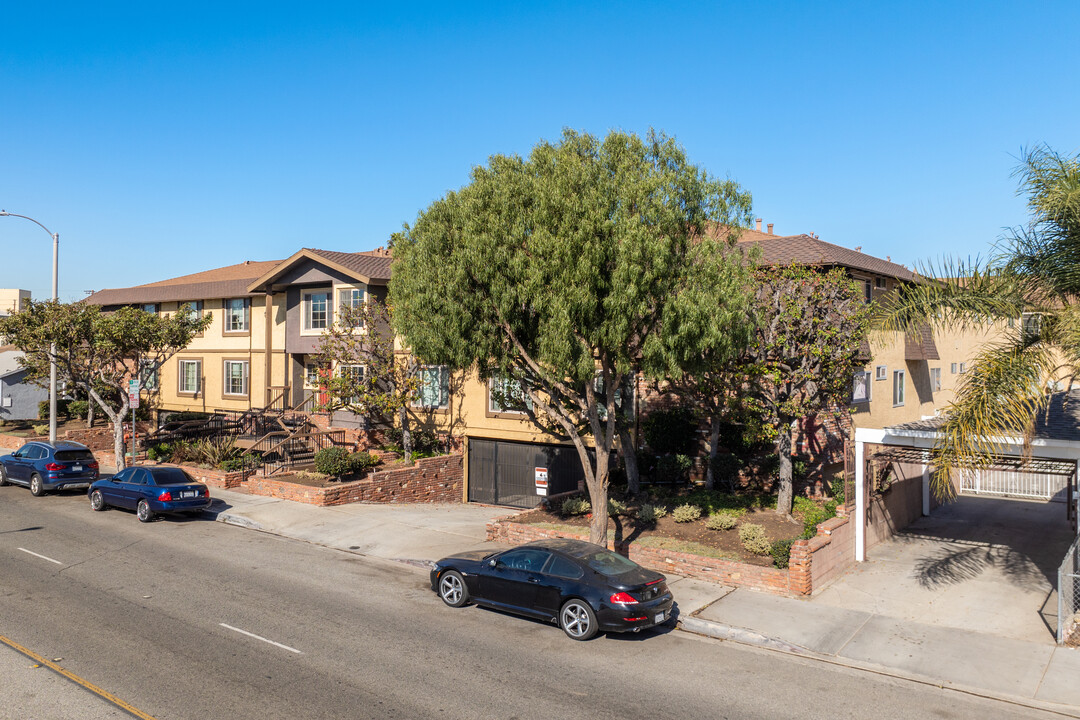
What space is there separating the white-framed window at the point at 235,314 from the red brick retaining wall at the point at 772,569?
2434 centimetres

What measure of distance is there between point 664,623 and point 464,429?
47.1 ft

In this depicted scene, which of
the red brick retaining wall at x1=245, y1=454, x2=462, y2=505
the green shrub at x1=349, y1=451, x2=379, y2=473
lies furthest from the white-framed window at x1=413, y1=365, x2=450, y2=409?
the green shrub at x1=349, y1=451, x2=379, y2=473

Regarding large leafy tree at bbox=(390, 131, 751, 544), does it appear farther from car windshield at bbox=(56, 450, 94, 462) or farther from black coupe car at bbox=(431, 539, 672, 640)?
car windshield at bbox=(56, 450, 94, 462)

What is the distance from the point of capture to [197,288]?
3572 cm

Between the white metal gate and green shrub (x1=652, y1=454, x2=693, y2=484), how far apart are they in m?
13.8

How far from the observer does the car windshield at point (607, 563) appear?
1197cm

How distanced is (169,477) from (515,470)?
413 inches

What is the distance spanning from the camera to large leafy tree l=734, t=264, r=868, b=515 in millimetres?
16953

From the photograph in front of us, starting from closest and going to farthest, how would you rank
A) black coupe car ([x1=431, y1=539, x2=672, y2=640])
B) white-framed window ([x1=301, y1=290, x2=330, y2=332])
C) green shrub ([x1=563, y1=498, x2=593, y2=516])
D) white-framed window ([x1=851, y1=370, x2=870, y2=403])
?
black coupe car ([x1=431, y1=539, x2=672, y2=640])
green shrub ([x1=563, y1=498, x2=593, y2=516])
white-framed window ([x1=851, y1=370, x2=870, y2=403])
white-framed window ([x1=301, y1=290, x2=330, y2=332])

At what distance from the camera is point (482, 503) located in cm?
2566

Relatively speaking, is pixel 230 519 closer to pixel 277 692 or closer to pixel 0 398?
pixel 277 692

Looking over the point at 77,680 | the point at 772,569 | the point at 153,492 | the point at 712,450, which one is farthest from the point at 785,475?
the point at 153,492

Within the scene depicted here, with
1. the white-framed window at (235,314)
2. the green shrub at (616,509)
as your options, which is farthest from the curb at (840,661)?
the white-framed window at (235,314)

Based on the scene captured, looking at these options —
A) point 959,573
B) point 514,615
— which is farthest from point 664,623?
point 959,573
